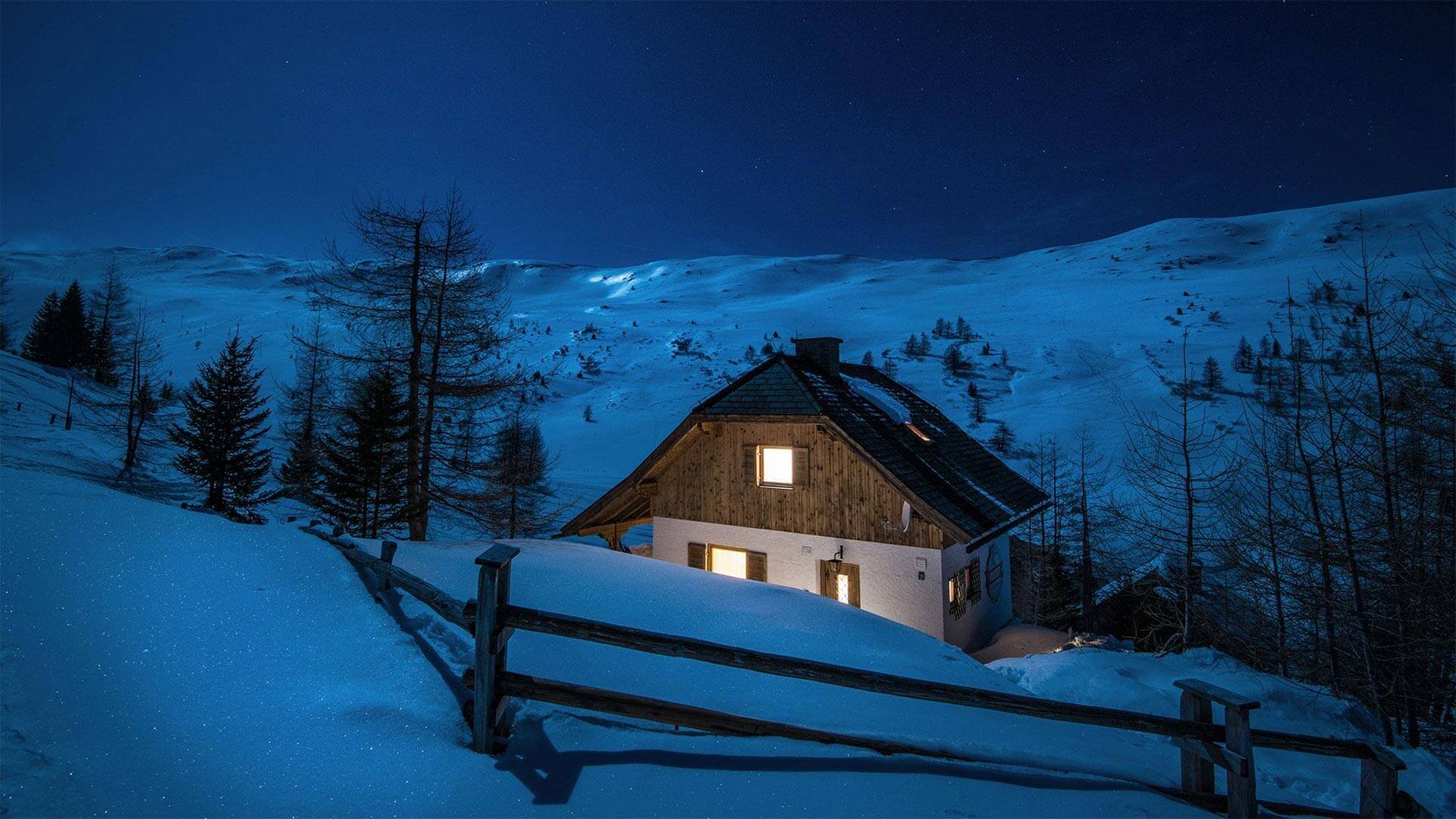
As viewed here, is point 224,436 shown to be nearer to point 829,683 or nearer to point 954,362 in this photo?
point 829,683

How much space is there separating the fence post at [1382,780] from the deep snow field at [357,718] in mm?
1120

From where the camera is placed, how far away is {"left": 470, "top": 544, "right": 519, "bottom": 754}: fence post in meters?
3.69

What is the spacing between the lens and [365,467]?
20.3 m

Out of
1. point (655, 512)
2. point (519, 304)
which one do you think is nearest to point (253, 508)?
point (655, 512)

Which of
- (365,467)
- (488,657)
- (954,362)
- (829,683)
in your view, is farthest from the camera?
(954,362)

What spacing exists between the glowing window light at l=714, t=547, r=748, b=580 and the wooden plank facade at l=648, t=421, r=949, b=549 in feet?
2.75

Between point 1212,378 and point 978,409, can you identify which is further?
point 1212,378

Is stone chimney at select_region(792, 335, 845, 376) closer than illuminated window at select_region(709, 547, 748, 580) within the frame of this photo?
No

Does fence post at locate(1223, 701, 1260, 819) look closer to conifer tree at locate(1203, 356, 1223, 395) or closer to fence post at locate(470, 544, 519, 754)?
fence post at locate(470, 544, 519, 754)

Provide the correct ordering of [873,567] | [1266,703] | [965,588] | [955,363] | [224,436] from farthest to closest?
[955,363] < [224,436] < [965,588] < [873,567] < [1266,703]

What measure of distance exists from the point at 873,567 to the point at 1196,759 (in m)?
9.25

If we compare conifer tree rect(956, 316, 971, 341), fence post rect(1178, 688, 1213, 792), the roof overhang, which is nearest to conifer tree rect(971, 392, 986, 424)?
conifer tree rect(956, 316, 971, 341)

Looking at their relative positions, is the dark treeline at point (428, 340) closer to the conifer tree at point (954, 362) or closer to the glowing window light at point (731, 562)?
the glowing window light at point (731, 562)

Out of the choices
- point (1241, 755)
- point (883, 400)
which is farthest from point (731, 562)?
point (1241, 755)
